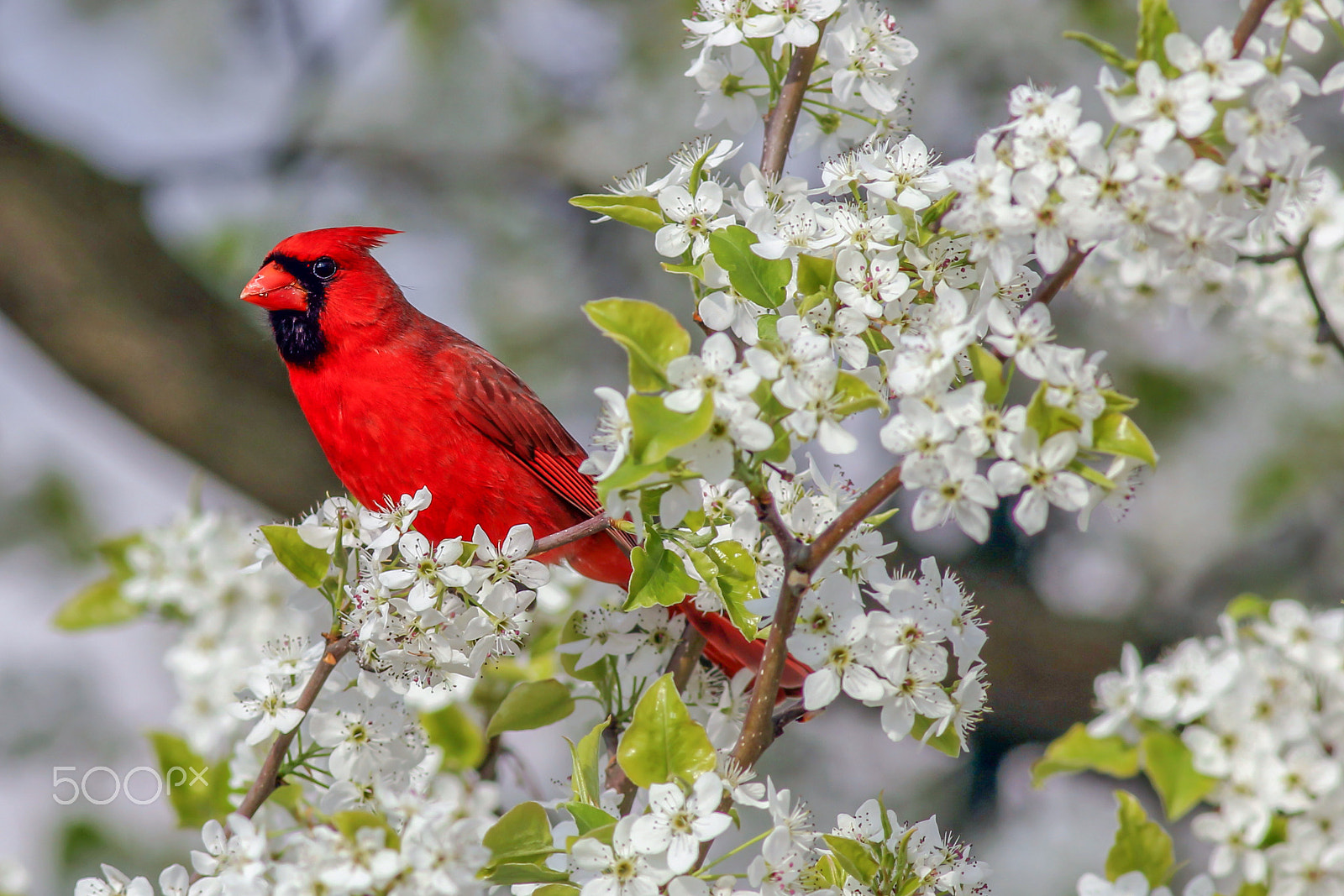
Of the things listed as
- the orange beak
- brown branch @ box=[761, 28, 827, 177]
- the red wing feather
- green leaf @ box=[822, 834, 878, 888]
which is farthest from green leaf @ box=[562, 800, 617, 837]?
the orange beak

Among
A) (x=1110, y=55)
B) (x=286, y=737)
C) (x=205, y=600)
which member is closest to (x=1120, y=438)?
(x=1110, y=55)

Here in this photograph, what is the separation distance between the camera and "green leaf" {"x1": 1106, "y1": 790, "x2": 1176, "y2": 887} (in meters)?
1.28

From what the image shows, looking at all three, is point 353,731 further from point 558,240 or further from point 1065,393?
point 558,240

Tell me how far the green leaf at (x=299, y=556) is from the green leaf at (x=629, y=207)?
62 centimetres

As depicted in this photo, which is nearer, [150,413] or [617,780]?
[617,780]

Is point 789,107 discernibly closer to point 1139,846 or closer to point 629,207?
point 629,207

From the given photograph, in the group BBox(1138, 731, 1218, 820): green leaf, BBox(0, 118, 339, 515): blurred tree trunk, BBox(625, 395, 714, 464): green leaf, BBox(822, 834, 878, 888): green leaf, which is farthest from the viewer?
BBox(0, 118, 339, 515): blurred tree trunk

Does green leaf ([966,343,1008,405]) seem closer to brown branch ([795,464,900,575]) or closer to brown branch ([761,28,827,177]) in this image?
brown branch ([795,464,900,575])

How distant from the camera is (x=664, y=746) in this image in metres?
1.53

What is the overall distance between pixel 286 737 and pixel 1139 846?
3.79ft

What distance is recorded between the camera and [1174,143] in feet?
4.14

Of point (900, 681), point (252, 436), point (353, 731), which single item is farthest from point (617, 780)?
point (252, 436)

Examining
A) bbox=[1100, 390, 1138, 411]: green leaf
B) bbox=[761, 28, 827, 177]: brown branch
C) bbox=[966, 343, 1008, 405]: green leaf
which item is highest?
bbox=[761, 28, 827, 177]: brown branch

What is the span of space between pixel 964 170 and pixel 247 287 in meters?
2.04
